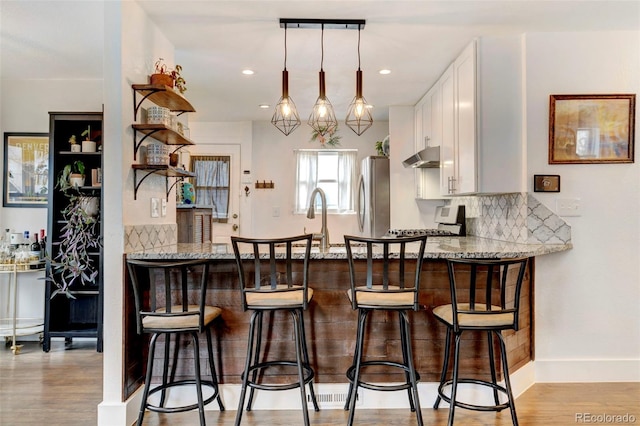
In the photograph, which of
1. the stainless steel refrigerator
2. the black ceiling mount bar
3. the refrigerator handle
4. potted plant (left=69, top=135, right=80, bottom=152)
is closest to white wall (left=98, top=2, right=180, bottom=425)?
the black ceiling mount bar

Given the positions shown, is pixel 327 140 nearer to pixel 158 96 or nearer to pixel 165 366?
pixel 158 96

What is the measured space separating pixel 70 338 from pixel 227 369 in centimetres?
201

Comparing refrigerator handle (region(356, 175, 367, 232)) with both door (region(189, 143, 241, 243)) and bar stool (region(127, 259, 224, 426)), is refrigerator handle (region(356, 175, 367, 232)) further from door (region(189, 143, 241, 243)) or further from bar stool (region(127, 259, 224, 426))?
bar stool (region(127, 259, 224, 426))

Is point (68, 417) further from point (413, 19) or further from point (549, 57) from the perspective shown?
point (549, 57)

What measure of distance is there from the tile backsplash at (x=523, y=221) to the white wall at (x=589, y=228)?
71mm

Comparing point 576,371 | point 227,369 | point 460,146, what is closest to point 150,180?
point 227,369

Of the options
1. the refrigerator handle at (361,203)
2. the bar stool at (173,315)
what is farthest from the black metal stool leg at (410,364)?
the refrigerator handle at (361,203)

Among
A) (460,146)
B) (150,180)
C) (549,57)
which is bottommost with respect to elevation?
(150,180)

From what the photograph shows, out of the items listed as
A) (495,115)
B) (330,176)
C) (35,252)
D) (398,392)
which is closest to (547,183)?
(495,115)

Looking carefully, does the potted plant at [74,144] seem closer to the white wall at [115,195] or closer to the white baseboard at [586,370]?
the white wall at [115,195]

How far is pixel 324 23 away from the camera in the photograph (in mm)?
2617

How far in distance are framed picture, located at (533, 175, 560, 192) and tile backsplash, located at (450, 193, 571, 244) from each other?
0.27 feet

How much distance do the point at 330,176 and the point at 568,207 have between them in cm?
318

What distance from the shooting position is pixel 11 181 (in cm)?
380
